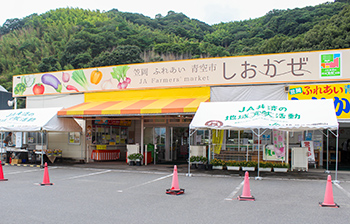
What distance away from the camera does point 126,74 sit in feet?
58.9

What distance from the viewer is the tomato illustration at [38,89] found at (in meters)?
19.9

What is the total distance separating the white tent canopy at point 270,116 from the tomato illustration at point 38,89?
11182 millimetres

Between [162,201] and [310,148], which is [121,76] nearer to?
[310,148]

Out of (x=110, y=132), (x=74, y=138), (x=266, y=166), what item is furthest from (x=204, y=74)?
(x=74, y=138)

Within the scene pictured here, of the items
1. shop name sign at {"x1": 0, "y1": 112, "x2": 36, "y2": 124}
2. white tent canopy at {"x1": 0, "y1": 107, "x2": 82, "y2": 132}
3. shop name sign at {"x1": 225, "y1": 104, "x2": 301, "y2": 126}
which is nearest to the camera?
shop name sign at {"x1": 225, "y1": 104, "x2": 301, "y2": 126}

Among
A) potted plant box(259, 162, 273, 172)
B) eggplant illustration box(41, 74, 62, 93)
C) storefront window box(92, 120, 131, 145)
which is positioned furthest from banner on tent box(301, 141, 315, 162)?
eggplant illustration box(41, 74, 62, 93)

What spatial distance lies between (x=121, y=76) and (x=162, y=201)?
1089 centimetres

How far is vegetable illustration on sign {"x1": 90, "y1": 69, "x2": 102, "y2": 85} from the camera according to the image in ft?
60.6

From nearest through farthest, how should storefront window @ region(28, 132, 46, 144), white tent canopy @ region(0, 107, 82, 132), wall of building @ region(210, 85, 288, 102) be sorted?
wall of building @ region(210, 85, 288, 102), white tent canopy @ region(0, 107, 82, 132), storefront window @ region(28, 132, 46, 144)

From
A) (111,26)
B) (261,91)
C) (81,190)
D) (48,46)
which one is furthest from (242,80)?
(48,46)

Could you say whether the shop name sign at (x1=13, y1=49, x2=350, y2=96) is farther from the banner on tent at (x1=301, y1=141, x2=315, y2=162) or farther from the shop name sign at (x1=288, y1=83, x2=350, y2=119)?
the banner on tent at (x1=301, y1=141, x2=315, y2=162)

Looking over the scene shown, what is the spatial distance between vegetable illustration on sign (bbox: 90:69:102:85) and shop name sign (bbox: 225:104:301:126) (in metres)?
8.82

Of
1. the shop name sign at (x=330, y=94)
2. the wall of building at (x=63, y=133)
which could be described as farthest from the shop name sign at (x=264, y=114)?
the wall of building at (x=63, y=133)

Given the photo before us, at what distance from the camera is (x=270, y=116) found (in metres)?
12.0
